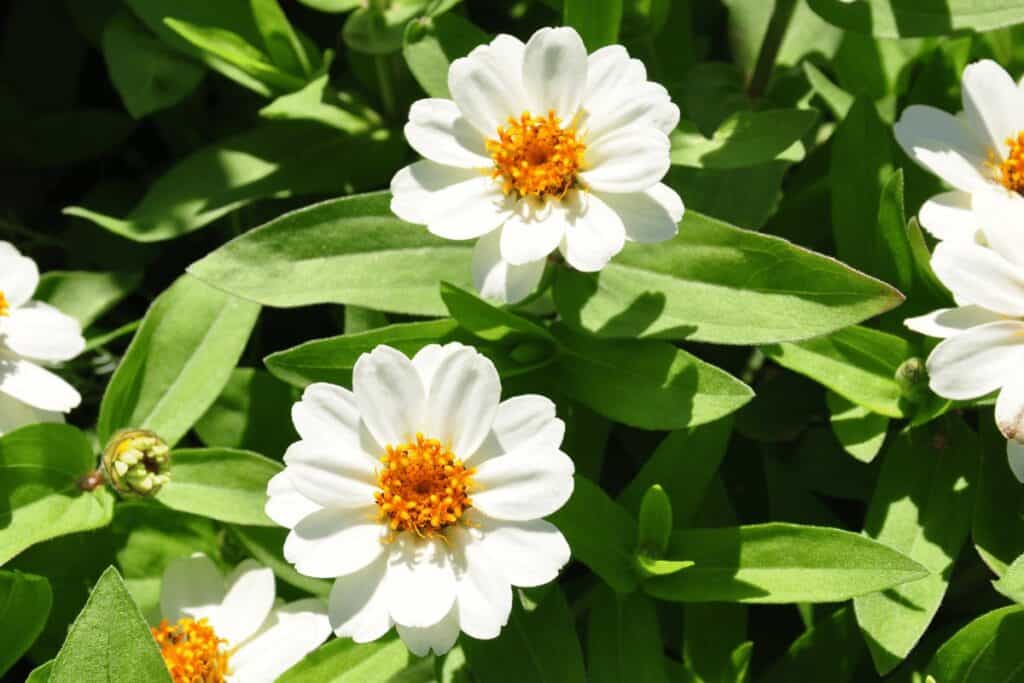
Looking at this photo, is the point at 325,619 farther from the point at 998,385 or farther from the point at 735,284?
the point at 998,385

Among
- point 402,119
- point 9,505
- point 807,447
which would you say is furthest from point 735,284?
point 9,505

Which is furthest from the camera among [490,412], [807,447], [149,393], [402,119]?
[402,119]

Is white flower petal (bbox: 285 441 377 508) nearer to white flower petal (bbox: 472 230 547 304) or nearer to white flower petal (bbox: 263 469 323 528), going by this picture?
white flower petal (bbox: 263 469 323 528)

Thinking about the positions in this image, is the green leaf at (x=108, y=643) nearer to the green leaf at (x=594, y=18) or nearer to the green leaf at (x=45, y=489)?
the green leaf at (x=45, y=489)

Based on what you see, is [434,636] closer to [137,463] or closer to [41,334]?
[137,463]

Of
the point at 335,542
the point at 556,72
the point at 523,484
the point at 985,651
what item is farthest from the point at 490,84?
the point at 985,651

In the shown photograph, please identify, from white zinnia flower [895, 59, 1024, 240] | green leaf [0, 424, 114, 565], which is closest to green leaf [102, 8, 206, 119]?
green leaf [0, 424, 114, 565]
